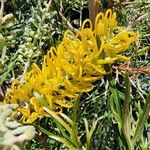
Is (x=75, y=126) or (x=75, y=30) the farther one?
(x=75, y=30)

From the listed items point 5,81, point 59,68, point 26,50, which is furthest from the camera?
point 5,81

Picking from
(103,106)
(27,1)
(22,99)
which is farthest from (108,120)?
(27,1)

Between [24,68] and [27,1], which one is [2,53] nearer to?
[24,68]

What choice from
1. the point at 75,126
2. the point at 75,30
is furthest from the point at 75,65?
the point at 75,30

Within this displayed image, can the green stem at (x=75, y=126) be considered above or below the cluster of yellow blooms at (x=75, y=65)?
below

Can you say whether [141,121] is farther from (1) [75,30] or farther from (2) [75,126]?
(1) [75,30]
